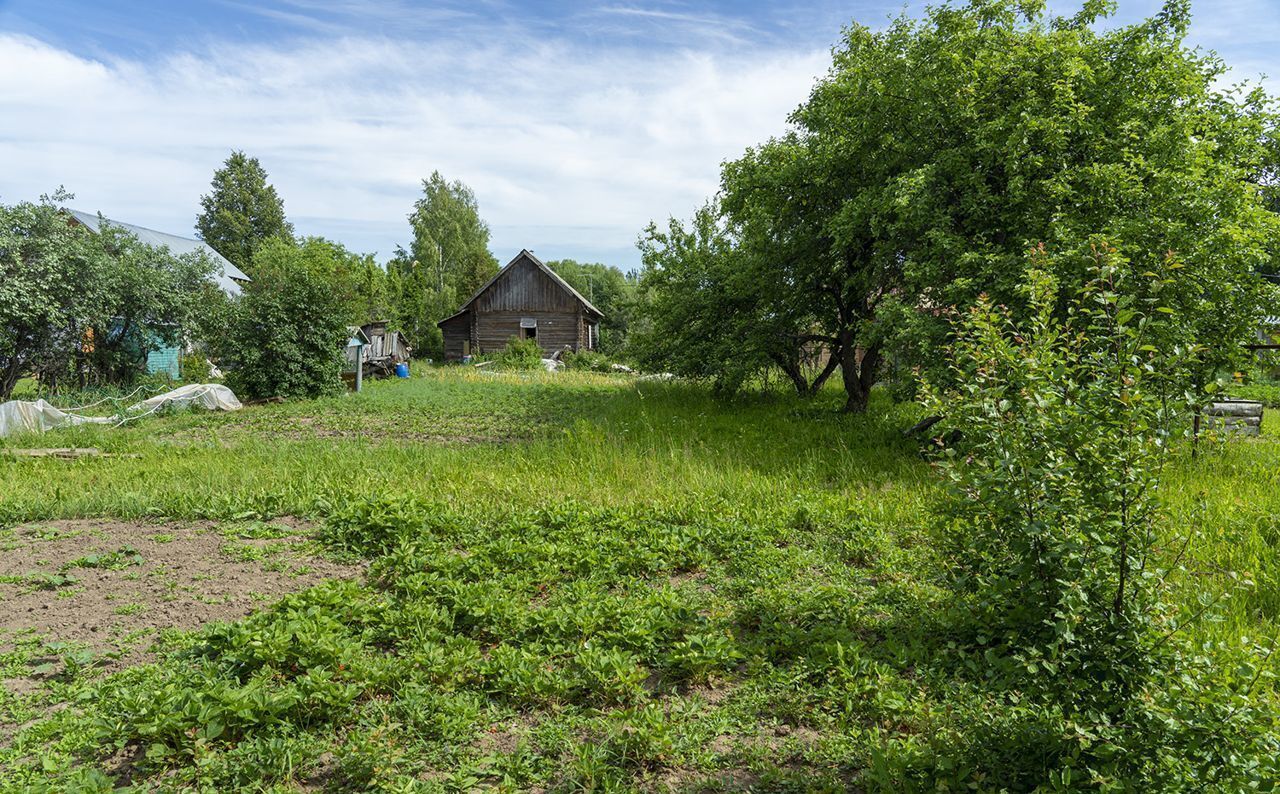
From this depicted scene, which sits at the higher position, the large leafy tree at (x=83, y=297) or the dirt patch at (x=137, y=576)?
the large leafy tree at (x=83, y=297)

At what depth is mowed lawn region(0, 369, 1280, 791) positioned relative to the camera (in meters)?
2.92

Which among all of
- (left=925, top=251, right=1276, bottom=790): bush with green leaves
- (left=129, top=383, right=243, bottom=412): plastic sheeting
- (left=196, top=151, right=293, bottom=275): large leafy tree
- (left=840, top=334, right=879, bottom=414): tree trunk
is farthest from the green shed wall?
(left=196, top=151, right=293, bottom=275): large leafy tree

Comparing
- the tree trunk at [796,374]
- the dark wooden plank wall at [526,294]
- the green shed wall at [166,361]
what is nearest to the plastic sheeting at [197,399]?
the green shed wall at [166,361]

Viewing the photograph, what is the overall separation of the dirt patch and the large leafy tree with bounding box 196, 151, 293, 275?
173ft

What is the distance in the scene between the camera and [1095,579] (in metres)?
2.58

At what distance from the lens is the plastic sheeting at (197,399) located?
13.8m

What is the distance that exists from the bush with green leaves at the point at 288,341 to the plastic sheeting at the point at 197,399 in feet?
4.51

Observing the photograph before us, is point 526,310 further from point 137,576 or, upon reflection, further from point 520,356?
point 137,576

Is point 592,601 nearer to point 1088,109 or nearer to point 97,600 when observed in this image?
point 97,600

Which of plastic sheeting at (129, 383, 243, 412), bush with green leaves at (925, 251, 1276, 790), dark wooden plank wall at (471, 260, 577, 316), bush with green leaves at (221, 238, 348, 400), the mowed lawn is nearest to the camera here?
bush with green leaves at (925, 251, 1276, 790)

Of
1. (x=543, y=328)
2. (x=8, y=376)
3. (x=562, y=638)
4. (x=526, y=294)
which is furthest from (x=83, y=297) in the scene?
(x=543, y=328)

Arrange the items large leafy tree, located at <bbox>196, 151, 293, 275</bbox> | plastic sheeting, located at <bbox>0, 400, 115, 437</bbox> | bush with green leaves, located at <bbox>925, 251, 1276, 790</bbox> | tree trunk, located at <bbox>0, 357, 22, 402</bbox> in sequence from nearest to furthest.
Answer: bush with green leaves, located at <bbox>925, 251, 1276, 790</bbox> → plastic sheeting, located at <bbox>0, 400, 115, 437</bbox> → tree trunk, located at <bbox>0, 357, 22, 402</bbox> → large leafy tree, located at <bbox>196, 151, 293, 275</bbox>

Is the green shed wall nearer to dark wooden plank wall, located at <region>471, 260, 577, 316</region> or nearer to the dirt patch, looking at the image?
dark wooden plank wall, located at <region>471, 260, 577, 316</region>

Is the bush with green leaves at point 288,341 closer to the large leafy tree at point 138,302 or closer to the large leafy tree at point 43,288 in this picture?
the large leafy tree at point 138,302
